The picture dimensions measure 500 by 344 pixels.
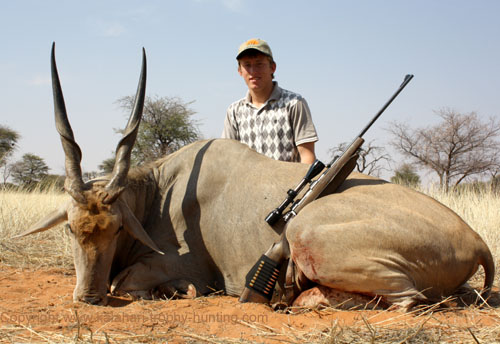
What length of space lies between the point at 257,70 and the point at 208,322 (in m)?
3.41

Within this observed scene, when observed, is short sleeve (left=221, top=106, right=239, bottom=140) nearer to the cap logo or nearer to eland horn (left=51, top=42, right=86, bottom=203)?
the cap logo

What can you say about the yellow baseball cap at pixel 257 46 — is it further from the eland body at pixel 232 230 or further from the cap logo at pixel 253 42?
the eland body at pixel 232 230

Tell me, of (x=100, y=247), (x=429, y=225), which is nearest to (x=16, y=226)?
(x=100, y=247)

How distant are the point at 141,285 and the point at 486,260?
268 centimetres

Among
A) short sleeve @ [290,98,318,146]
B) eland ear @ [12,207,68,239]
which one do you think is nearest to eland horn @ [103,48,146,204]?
eland ear @ [12,207,68,239]

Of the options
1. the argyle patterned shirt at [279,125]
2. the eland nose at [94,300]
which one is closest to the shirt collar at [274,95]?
the argyle patterned shirt at [279,125]

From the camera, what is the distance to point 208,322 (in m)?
2.95

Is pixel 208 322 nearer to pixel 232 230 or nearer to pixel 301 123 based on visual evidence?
pixel 232 230

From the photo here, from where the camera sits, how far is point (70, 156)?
3836 millimetres

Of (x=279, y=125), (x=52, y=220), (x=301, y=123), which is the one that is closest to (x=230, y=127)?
(x=279, y=125)

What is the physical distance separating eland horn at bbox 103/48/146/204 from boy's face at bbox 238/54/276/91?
1752 mm

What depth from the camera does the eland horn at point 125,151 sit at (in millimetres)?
3748

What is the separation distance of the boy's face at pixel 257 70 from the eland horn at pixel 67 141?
7.67 feet

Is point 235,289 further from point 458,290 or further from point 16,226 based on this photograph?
point 16,226
